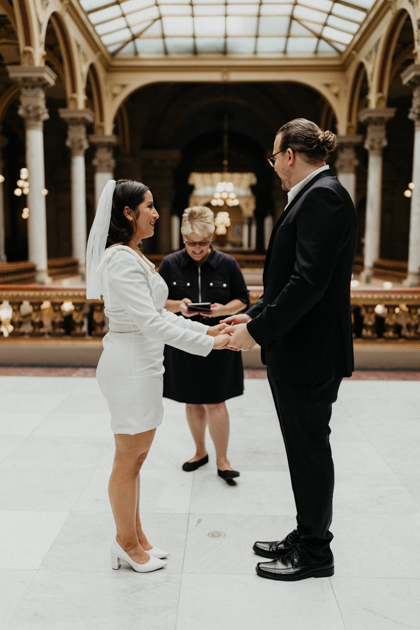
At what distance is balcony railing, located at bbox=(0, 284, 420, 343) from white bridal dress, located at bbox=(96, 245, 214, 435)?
5100 mm

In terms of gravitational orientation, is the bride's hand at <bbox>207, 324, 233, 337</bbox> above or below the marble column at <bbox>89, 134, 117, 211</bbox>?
below

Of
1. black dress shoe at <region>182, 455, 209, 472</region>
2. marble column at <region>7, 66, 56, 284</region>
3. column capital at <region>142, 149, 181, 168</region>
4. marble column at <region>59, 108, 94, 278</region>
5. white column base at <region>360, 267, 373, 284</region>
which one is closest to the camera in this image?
black dress shoe at <region>182, 455, 209, 472</region>

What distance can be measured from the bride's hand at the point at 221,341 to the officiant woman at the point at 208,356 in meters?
0.95

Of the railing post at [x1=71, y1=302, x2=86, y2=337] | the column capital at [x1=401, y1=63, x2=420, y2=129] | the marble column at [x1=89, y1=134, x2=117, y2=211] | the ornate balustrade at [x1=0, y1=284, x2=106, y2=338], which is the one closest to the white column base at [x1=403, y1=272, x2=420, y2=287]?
the column capital at [x1=401, y1=63, x2=420, y2=129]

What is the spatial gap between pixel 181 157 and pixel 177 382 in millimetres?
24056

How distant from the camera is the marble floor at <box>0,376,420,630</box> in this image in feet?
8.04

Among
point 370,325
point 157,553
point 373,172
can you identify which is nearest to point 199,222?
point 157,553

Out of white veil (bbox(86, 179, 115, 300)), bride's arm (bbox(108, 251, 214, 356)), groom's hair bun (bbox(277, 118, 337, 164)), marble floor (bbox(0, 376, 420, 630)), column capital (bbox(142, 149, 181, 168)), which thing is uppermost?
column capital (bbox(142, 149, 181, 168))

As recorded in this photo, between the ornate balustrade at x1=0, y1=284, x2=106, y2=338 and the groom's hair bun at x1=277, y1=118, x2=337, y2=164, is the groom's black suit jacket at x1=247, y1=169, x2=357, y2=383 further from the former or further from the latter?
the ornate balustrade at x1=0, y1=284, x2=106, y2=338

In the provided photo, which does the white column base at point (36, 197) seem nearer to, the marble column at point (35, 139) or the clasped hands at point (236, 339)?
the marble column at point (35, 139)

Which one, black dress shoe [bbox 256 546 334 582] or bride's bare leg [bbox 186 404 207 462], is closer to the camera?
black dress shoe [bbox 256 546 334 582]

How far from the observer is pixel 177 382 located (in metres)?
3.87

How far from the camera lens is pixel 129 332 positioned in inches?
101

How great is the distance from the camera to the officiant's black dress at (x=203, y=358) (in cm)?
383
